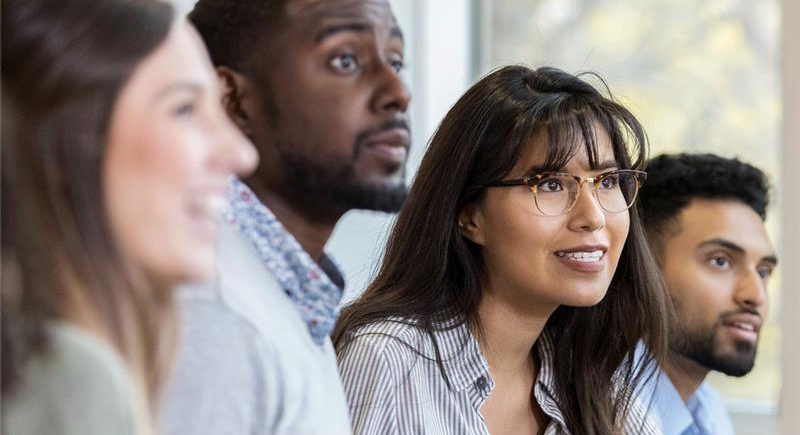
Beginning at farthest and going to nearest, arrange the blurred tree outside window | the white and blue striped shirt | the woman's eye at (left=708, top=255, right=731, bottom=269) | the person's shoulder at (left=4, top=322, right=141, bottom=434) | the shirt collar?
1. the blurred tree outside window
2. the woman's eye at (left=708, top=255, right=731, bottom=269)
3. the shirt collar
4. the white and blue striped shirt
5. the person's shoulder at (left=4, top=322, right=141, bottom=434)

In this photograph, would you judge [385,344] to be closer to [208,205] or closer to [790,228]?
[208,205]

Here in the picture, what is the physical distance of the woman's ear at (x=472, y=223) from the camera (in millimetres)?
1737

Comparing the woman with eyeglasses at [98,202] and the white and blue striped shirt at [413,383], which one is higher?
the woman with eyeglasses at [98,202]

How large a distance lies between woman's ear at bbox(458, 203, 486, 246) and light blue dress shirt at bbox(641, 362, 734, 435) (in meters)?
0.37

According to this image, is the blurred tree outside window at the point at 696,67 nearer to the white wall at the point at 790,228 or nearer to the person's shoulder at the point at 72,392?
the white wall at the point at 790,228

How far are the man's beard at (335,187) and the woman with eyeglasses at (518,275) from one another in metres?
0.63

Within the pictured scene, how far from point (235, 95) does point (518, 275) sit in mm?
823

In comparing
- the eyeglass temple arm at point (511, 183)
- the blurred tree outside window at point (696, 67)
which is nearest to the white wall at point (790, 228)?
the eyeglass temple arm at point (511, 183)

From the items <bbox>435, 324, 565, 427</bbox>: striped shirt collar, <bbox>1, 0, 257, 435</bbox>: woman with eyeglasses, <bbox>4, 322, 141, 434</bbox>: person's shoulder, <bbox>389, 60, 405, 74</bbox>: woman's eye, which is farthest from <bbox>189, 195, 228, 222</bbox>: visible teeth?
<bbox>435, 324, 565, 427</bbox>: striped shirt collar

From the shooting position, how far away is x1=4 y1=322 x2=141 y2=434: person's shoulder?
0.67 metres

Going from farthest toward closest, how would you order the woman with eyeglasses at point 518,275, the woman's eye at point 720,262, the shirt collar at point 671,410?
the woman's eye at point 720,262, the shirt collar at point 671,410, the woman with eyeglasses at point 518,275

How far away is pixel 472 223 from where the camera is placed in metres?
1.75

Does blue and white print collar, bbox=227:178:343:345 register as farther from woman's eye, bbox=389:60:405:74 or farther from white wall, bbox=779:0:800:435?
white wall, bbox=779:0:800:435

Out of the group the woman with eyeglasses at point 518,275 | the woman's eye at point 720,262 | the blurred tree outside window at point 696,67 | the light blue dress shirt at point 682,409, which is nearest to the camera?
the woman with eyeglasses at point 518,275
